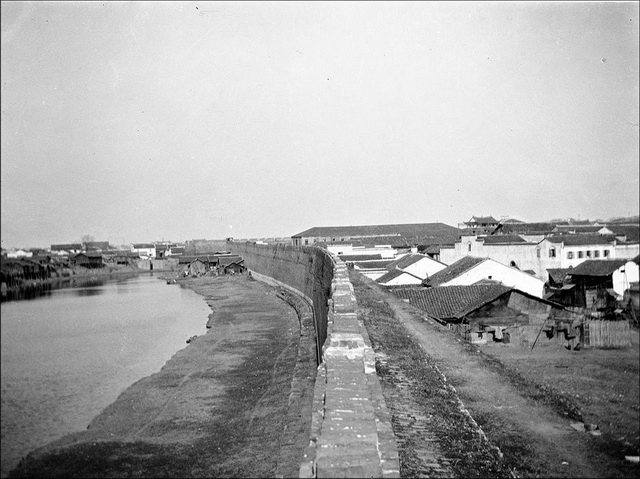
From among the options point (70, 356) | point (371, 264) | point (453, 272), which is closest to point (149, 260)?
point (371, 264)

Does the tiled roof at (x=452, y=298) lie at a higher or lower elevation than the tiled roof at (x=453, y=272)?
lower

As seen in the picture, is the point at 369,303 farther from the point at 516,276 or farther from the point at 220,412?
the point at 516,276

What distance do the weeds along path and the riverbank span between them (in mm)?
1302

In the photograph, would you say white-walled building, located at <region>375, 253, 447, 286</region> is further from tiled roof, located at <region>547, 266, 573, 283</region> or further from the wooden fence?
the wooden fence

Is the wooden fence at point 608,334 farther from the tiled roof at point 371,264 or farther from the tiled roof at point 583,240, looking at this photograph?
the tiled roof at point 583,240

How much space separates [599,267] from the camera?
20.2 m

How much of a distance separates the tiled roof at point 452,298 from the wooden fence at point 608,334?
102 inches

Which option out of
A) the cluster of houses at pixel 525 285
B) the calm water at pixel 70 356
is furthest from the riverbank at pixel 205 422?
the cluster of houses at pixel 525 285

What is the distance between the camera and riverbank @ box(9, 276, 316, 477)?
7844 millimetres

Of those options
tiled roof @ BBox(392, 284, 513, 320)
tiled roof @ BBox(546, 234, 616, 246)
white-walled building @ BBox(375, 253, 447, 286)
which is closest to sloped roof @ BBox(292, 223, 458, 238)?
tiled roof @ BBox(546, 234, 616, 246)

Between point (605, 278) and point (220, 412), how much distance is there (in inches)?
634

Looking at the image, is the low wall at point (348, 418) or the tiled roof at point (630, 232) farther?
the tiled roof at point (630, 232)

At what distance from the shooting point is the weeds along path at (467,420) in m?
3.85

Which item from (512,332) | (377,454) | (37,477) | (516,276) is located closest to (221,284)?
(516,276)
